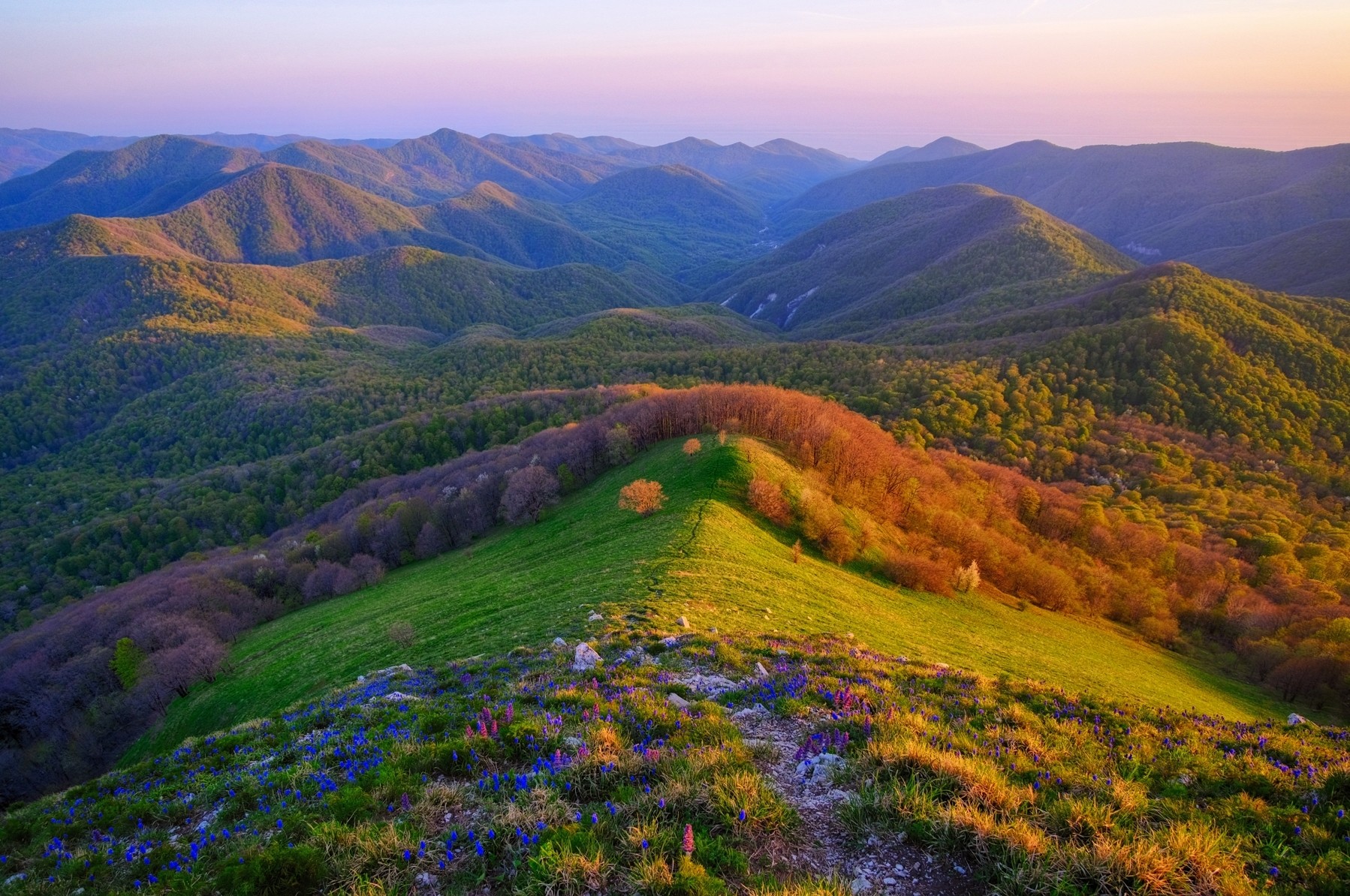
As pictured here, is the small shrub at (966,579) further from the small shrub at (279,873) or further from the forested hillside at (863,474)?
the small shrub at (279,873)

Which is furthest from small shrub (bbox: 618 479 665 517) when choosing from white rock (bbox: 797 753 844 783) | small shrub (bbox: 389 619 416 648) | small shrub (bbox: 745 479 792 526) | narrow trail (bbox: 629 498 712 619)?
white rock (bbox: 797 753 844 783)

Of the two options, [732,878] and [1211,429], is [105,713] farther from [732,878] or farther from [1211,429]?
[1211,429]

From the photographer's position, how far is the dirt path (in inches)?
232

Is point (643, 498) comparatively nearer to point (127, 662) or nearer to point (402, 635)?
point (402, 635)

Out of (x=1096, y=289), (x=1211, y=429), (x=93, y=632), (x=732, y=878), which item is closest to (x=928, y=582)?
(x=732, y=878)

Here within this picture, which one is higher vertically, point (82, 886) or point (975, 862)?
point (975, 862)

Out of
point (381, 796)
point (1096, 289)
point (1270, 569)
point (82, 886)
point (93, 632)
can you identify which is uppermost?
point (1096, 289)

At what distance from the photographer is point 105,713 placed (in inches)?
1732

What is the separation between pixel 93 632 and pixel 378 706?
230 ft

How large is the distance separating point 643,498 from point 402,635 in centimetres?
1811

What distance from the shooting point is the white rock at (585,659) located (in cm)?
1441

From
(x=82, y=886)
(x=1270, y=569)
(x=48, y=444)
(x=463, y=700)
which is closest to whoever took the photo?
(x=82, y=886)

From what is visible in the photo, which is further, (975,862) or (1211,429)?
(1211,429)

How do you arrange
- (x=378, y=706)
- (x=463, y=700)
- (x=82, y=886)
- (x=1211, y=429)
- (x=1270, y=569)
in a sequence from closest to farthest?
(x=82, y=886) < (x=463, y=700) < (x=378, y=706) < (x=1270, y=569) < (x=1211, y=429)
